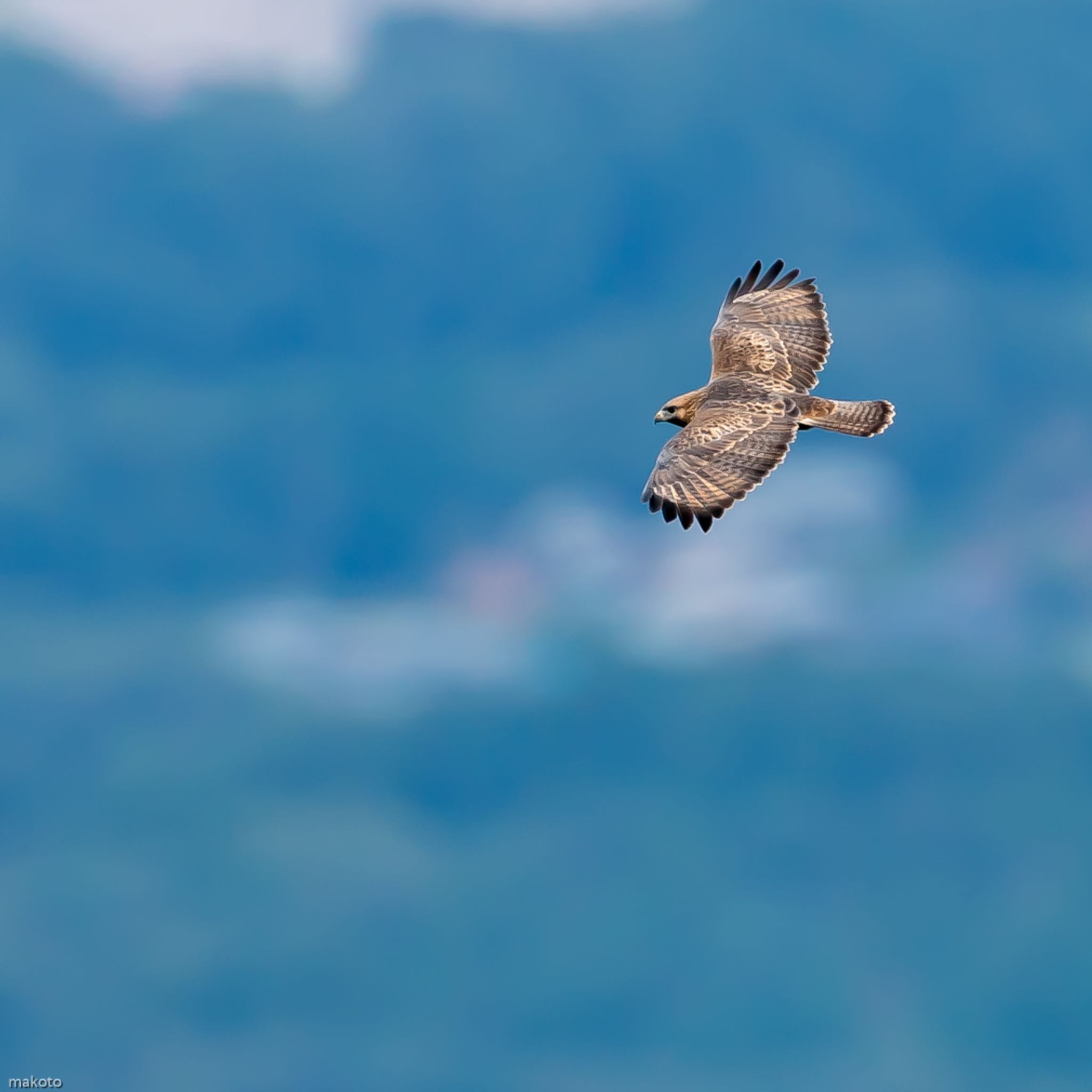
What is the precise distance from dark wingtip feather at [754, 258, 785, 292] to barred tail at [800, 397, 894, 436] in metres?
6.61

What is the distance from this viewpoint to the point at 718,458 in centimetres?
2773

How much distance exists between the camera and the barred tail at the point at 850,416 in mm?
29656

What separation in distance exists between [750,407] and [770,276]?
755cm

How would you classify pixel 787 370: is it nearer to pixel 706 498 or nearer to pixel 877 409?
pixel 877 409

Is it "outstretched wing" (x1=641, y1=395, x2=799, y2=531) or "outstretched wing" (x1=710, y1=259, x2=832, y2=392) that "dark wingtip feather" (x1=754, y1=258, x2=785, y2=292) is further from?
"outstretched wing" (x1=641, y1=395, x2=799, y2=531)

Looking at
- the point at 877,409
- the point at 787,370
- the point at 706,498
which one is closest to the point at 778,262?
the point at 787,370

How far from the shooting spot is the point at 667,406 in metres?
30.5

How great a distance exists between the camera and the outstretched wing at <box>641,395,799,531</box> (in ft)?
87.3

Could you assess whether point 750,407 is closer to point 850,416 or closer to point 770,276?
point 850,416

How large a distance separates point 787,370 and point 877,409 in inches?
122

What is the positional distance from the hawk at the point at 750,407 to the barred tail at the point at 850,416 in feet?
0.04

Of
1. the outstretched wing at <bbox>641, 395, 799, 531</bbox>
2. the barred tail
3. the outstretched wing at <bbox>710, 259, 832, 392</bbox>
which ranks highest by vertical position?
the outstretched wing at <bbox>710, 259, 832, 392</bbox>

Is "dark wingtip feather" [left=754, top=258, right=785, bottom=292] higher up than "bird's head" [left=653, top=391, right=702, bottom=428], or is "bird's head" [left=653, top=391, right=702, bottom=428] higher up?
"dark wingtip feather" [left=754, top=258, right=785, bottom=292]

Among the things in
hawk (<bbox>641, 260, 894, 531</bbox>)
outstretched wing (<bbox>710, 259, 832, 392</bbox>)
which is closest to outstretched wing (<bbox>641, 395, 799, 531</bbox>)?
hawk (<bbox>641, 260, 894, 531</bbox>)
